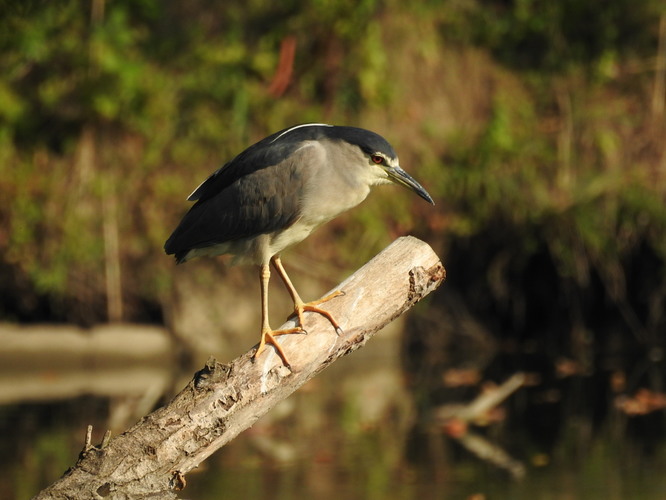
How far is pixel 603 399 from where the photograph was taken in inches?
318

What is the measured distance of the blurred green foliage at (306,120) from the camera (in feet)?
31.2

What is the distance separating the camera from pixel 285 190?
4.35m

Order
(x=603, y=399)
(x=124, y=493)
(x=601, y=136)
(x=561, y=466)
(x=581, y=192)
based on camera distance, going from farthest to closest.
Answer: (x=601, y=136), (x=581, y=192), (x=603, y=399), (x=561, y=466), (x=124, y=493)

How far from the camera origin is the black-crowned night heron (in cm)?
428

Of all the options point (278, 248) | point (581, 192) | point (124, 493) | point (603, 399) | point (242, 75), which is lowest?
point (603, 399)

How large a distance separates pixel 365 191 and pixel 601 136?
6330 millimetres

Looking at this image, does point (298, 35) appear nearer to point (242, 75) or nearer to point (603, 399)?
point (242, 75)

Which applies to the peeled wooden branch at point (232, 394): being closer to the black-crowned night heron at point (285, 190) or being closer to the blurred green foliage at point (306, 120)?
the black-crowned night heron at point (285, 190)

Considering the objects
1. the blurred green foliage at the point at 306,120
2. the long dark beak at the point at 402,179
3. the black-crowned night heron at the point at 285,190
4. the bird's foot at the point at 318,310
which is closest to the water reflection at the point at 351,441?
the blurred green foliage at the point at 306,120

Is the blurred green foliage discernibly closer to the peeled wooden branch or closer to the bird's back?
→ the bird's back

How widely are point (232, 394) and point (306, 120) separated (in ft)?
21.6

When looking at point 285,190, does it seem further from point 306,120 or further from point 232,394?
point 306,120

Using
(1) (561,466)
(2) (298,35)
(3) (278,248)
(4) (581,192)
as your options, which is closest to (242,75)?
(2) (298,35)

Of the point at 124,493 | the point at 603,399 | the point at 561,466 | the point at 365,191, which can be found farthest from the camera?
the point at 603,399
